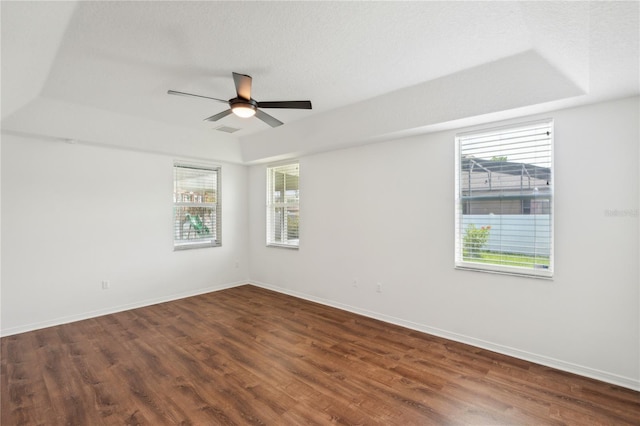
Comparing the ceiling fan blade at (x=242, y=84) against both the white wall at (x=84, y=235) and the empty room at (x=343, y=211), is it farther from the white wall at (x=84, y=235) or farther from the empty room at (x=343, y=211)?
the white wall at (x=84, y=235)

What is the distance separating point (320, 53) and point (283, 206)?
3451mm

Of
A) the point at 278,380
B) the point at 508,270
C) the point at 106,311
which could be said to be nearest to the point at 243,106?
the point at 278,380

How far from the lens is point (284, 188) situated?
229 inches

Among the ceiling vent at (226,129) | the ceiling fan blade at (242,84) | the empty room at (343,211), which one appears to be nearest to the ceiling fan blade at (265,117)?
the empty room at (343,211)

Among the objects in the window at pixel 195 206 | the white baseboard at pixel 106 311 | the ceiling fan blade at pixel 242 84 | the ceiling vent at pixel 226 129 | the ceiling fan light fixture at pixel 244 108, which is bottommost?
the white baseboard at pixel 106 311

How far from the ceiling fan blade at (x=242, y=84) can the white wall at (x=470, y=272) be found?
2.04m

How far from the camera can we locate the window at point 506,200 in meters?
3.10

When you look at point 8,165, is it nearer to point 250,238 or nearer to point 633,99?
point 250,238

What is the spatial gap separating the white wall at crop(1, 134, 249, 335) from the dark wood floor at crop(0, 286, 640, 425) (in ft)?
1.71

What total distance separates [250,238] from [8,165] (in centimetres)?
366

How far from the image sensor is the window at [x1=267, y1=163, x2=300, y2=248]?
18.4 feet

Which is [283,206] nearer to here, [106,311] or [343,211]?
[343,211]

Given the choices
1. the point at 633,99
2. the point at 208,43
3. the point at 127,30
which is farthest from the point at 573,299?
the point at 127,30

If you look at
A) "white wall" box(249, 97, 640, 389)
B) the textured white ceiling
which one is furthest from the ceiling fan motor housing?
"white wall" box(249, 97, 640, 389)
